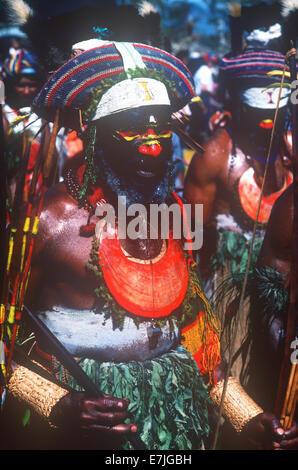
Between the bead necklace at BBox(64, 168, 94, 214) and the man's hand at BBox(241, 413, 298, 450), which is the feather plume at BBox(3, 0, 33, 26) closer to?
the bead necklace at BBox(64, 168, 94, 214)

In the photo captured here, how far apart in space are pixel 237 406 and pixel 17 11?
2273mm

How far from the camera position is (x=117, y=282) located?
7.79 ft

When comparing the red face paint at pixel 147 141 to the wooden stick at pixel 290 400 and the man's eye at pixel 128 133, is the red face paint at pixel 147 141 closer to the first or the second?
the man's eye at pixel 128 133

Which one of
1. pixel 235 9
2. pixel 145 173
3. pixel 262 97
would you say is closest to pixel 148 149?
pixel 145 173

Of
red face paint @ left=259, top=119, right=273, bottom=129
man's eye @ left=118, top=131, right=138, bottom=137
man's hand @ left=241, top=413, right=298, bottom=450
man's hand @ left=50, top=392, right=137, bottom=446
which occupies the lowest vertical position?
man's hand @ left=241, top=413, right=298, bottom=450

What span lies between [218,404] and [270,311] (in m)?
0.59

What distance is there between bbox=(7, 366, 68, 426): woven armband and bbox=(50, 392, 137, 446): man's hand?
0.04 metres

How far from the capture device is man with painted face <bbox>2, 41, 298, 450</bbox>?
2.33m

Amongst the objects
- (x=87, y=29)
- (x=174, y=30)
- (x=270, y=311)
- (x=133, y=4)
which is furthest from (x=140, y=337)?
(x=174, y=30)

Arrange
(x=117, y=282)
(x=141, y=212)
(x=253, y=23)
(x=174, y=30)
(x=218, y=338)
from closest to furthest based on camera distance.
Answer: (x=117, y=282)
(x=141, y=212)
(x=218, y=338)
(x=253, y=23)
(x=174, y=30)

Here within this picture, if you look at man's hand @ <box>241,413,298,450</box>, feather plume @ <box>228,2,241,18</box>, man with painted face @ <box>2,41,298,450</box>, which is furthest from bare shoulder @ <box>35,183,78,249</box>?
feather plume @ <box>228,2,241,18</box>

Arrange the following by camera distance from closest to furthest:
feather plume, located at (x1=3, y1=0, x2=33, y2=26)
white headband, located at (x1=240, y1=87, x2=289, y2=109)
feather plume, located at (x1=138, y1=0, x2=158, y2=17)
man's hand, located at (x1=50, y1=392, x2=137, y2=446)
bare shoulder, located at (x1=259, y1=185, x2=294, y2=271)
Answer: man's hand, located at (x1=50, y1=392, x2=137, y2=446) < feather plume, located at (x1=3, y1=0, x2=33, y2=26) < bare shoulder, located at (x1=259, y1=185, x2=294, y2=271) < feather plume, located at (x1=138, y1=0, x2=158, y2=17) < white headband, located at (x1=240, y1=87, x2=289, y2=109)

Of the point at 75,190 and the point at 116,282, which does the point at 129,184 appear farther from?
the point at 116,282

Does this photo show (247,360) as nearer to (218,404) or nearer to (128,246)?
(218,404)
